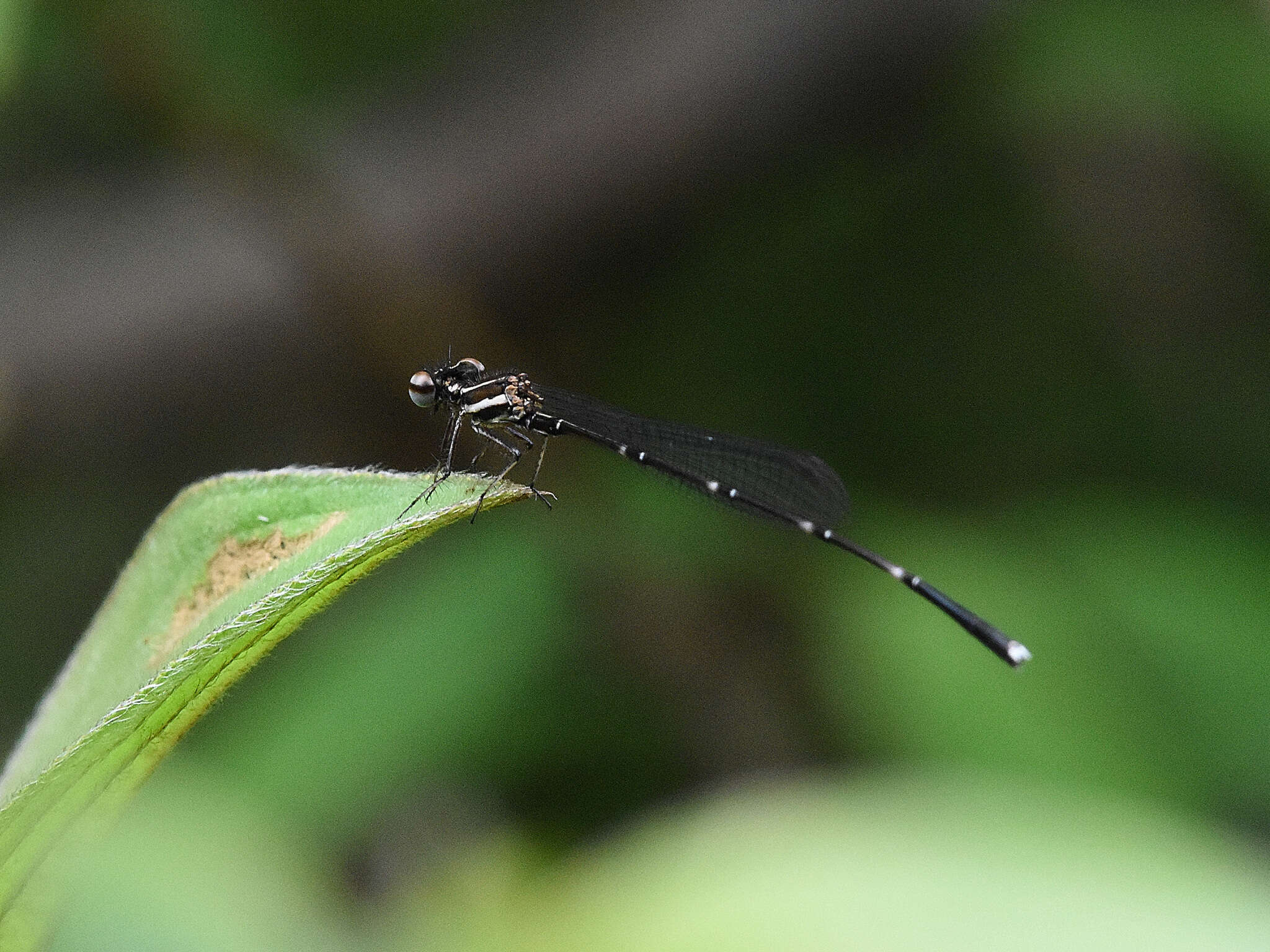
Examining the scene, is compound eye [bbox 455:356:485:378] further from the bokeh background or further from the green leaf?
the green leaf

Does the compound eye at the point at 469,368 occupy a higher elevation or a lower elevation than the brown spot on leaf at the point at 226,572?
higher

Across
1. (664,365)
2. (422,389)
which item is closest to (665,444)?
(422,389)

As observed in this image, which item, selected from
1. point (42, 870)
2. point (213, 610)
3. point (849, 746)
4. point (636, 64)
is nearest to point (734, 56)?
point (636, 64)

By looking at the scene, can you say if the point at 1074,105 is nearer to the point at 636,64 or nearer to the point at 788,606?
the point at 636,64

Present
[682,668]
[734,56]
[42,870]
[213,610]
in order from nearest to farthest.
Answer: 1. [42,870]
2. [213,610]
3. [682,668]
4. [734,56]

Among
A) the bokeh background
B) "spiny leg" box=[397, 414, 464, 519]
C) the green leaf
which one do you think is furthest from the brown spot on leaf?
the bokeh background

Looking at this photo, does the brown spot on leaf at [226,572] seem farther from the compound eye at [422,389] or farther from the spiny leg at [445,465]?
the compound eye at [422,389]

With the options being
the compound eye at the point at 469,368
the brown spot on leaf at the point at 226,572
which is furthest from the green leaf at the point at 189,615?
the compound eye at the point at 469,368
